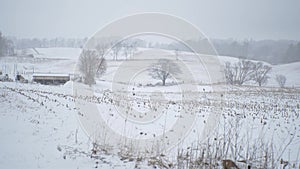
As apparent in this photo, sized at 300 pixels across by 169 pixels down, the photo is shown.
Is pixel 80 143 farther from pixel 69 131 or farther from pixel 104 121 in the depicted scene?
pixel 104 121

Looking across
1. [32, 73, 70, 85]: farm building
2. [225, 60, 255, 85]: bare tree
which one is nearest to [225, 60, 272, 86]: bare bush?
[225, 60, 255, 85]: bare tree

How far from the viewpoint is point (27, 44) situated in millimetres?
144375

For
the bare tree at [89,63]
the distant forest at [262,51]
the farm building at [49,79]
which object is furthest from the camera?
the distant forest at [262,51]

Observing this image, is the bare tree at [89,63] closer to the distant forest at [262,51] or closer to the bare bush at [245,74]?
the bare bush at [245,74]

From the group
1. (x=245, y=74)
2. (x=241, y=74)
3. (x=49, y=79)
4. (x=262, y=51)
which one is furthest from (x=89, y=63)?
(x=262, y=51)

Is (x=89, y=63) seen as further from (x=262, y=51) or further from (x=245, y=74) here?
(x=262, y=51)

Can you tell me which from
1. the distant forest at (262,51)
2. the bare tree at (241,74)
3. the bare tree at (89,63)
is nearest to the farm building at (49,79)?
the bare tree at (89,63)

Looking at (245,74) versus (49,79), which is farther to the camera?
(245,74)

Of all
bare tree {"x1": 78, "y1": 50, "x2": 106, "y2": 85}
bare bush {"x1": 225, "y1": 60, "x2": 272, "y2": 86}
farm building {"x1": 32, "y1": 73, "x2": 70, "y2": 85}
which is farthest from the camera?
bare bush {"x1": 225, "y1": 60, "x2": 272, "y2": 86}

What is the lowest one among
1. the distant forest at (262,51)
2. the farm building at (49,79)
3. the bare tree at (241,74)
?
the farm building at (49,79)

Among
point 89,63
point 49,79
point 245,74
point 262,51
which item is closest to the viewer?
point 49,79

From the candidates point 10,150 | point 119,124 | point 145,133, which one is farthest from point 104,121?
point 10,150

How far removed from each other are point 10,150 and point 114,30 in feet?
18.3

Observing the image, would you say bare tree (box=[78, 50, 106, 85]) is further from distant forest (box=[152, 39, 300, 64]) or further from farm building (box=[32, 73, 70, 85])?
distant forest (box=[152, 39, 300, 64])
